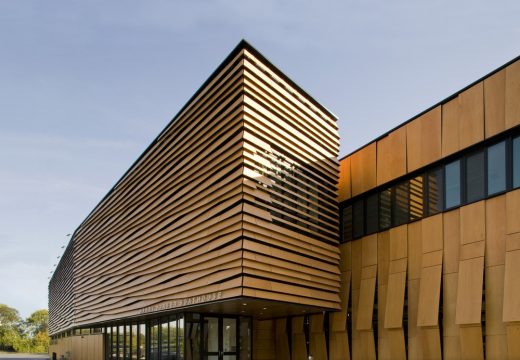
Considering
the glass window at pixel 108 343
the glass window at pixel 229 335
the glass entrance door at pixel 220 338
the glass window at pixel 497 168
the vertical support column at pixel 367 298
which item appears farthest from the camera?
the glass window at pixel 108 343

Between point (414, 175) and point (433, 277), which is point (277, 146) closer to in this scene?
point (414, 175)

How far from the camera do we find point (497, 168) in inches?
549

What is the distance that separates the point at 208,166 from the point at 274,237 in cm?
314

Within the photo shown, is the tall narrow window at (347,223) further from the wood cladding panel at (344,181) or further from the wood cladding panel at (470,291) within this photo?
the wood cladding panel at (470,291)

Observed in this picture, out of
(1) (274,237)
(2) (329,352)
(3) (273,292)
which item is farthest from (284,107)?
(2) (329,352)

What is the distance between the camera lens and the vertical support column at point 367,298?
1711 cm

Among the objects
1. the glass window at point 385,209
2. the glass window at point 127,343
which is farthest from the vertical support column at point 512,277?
the glass window at point 127,343

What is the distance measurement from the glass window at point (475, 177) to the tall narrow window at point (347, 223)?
5.46m

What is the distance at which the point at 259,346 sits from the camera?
2136cm

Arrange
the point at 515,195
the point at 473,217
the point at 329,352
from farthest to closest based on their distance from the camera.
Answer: the point at 329,352 < the point at 473,217 < the point at 515,195

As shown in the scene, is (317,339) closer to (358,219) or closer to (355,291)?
(355,291)

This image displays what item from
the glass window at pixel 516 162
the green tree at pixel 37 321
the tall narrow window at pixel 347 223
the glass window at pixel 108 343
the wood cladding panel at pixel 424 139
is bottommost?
the green tree at pixel 37 321

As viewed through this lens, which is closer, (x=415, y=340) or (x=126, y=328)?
(x=415, y=340)

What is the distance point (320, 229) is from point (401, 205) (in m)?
2.80
